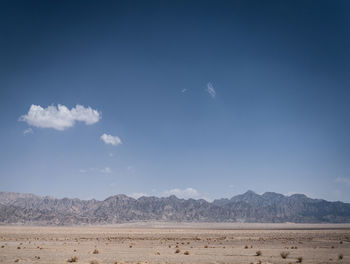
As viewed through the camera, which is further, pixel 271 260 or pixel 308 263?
pixel 271 260

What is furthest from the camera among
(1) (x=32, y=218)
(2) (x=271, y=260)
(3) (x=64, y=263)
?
(1) (x=32, y=218)

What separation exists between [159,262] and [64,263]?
6749mm

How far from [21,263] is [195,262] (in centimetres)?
1258

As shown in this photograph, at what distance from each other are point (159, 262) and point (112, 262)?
3431 millimetres

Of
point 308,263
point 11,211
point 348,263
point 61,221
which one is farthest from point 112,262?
point 11,211

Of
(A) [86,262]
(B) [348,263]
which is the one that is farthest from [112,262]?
(B) [348,263]

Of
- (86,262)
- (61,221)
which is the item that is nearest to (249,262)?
(86,262)

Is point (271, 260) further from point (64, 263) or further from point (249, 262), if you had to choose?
point (64, 263)

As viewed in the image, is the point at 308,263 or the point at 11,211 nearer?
the point at 308,263

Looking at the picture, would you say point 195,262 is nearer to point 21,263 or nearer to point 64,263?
point 64,263

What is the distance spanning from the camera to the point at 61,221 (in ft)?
630

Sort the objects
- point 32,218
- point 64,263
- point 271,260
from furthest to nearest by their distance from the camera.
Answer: point 32,218 → point 271,260 → point 64,263

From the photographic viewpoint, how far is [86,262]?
78.6 feet

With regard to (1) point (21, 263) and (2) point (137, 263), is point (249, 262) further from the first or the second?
(1) point (21, 263)
